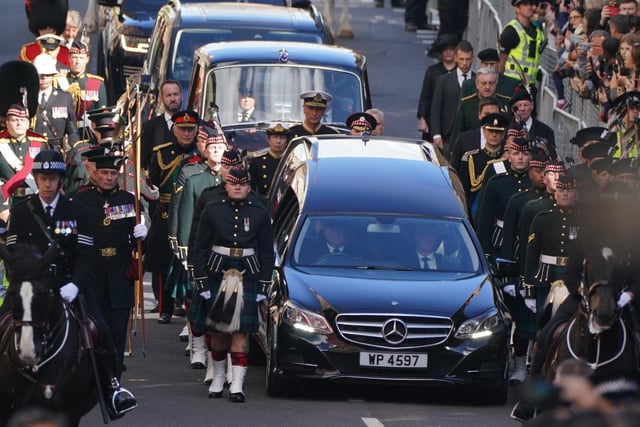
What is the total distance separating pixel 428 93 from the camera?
75.2 ft

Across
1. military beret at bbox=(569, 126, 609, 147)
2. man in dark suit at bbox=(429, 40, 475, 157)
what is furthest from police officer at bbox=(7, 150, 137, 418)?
man in dark suit at bbox=(429, 40, 475, 157)

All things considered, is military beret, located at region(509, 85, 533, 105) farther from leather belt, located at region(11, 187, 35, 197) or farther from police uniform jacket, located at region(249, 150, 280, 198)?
leather belt, located at region(11, 187, 35, 197)

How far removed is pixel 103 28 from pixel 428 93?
829cm

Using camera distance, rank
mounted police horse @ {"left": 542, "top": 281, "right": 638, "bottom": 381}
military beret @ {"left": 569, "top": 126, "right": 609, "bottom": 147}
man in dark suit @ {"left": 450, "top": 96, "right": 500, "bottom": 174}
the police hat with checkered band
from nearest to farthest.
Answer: mounted police horse @ {"left": 542, "top": 281, "right": 638, "bottom": 381} → the police hat with checkered band → military beret @ {"left": 569, "top": 126, "right": 609, "bottom": 147} → man in dark suit @ {"left": 450, "top": 96, "right": 500, "bottom": 174}

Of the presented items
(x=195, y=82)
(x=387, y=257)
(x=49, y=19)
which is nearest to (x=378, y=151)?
(x=387, y=257)

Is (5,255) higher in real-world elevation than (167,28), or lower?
higher

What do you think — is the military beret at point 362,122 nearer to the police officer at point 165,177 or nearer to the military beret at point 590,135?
the police officer at point 165,177

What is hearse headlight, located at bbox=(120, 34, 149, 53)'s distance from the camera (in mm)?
26883

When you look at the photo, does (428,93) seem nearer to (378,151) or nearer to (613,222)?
(378,151)

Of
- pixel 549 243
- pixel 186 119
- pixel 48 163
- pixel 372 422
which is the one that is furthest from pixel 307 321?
pixel 186 119

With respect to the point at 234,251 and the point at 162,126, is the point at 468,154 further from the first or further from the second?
the point at 234,251

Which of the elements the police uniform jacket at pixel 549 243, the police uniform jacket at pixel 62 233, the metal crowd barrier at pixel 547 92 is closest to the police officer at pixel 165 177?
the police uniform jacket at pixel 549 243

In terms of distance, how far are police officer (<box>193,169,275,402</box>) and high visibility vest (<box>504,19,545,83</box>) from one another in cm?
837

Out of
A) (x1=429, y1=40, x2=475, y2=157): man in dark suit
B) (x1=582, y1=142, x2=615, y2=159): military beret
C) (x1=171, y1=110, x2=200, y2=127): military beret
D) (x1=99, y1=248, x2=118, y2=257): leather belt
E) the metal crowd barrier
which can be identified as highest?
(x1=582, y1=142, x2=615, y2=159): military beret
